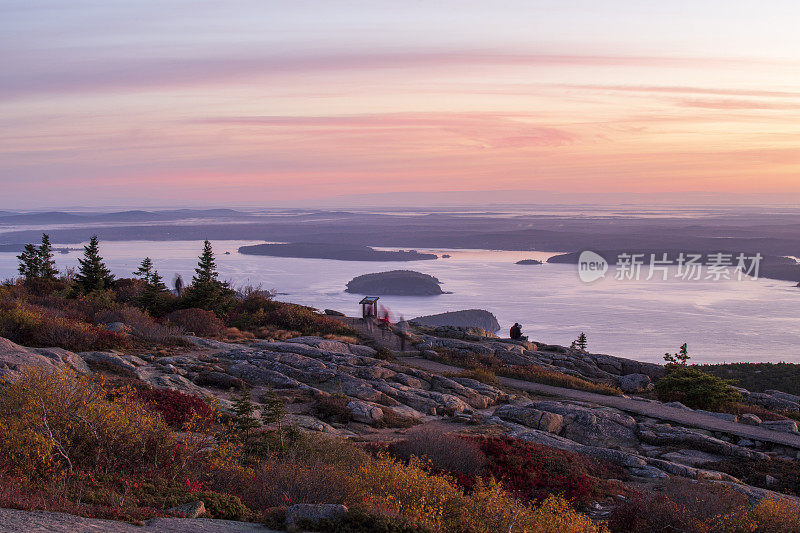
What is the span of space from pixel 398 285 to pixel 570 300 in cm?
3303

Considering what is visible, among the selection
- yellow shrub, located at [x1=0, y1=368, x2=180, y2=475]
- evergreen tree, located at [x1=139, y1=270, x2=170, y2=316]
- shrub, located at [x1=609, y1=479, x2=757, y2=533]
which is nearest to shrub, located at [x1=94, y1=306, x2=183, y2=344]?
evergreen tree, located at [x1=139, y1=270, x2=170, y2=316]

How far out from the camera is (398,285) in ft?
374

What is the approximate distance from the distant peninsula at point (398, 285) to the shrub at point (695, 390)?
290ft

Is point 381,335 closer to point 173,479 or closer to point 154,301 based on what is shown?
point 154,301

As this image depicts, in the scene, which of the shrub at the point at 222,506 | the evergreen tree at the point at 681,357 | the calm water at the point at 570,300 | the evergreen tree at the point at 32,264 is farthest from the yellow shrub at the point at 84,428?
the calm water at the point at 570,300

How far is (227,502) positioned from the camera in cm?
743

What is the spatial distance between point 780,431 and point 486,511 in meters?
14.3

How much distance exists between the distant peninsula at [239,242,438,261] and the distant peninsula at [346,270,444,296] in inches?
1780

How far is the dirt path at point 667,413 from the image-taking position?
52.9 feet

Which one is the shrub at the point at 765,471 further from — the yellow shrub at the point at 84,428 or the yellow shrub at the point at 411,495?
the yellow shrub at the point at 84,428

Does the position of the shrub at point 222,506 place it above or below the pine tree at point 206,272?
below

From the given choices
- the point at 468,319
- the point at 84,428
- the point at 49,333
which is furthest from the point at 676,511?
the point at 468,319

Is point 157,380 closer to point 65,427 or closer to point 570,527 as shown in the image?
point 65,427

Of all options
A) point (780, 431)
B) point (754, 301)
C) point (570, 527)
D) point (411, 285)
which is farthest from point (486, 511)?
point (754, 301)
